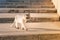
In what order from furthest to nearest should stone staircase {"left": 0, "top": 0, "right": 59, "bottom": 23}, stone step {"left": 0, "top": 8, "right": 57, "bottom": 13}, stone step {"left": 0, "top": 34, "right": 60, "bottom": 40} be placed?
stone step {"left": 0, "top": 8, "right": 57, "bottom": 13}, stone staircase {"left": 0, "top": 0, "right": 59, "bottom": 23}, stone step {"left": 0, "top": 34, "right": 60, "bottom": 40}

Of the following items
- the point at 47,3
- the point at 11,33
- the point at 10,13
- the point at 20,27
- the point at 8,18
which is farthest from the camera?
the point at 47,3

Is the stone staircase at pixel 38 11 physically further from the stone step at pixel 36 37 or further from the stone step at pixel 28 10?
the stone step at pixel 36 37

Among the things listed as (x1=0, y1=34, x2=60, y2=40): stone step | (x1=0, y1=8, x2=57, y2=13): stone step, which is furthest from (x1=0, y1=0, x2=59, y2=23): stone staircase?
(x1=0, y1=34, x2=60, y2=40): stone step

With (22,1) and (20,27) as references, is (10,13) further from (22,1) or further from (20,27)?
(20,27)

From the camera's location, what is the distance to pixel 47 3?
3094 mm

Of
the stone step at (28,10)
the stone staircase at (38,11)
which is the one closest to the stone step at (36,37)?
the stone staircase at (38,11)

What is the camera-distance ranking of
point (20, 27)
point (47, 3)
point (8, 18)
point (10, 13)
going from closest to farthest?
point (20, 27)
point (8, 18)
point (10, 13)
point (47, 3)

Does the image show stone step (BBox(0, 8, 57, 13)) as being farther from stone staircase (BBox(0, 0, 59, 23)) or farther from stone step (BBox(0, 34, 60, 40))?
stone step (BBox(0, 34, 60, 40))

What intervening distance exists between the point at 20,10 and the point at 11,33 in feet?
3.50

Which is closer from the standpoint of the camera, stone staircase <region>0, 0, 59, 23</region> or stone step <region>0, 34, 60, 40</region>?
stone step <region>0, 34, 60, 40</region>

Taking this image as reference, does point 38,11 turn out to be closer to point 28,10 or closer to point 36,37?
point 28,10

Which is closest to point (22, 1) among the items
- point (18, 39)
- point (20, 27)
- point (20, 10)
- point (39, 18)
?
point (20, 10)

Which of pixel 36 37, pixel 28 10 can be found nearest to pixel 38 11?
pixel 28 10

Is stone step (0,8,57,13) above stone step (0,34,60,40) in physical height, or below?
above
